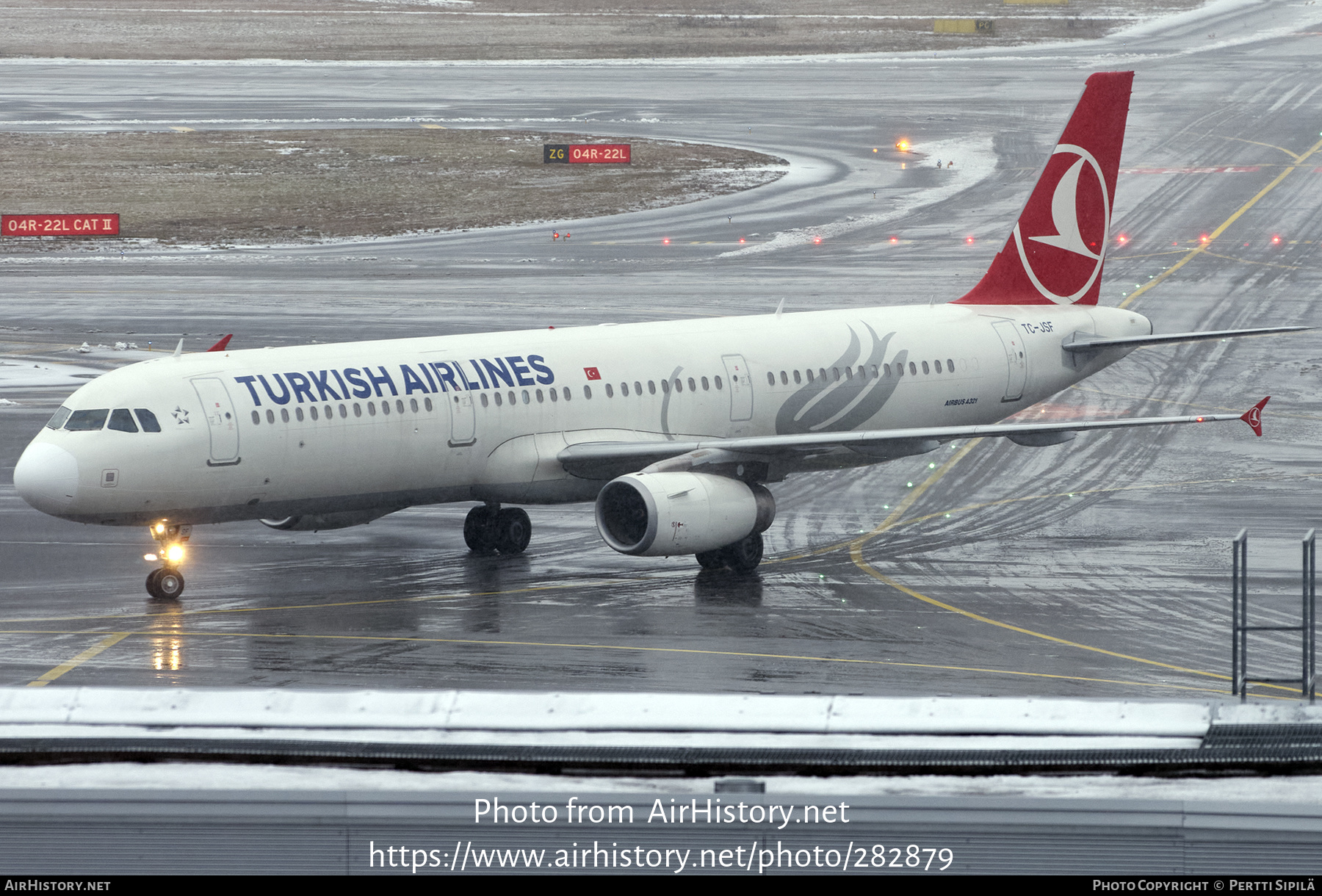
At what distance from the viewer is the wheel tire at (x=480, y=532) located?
34.1 m

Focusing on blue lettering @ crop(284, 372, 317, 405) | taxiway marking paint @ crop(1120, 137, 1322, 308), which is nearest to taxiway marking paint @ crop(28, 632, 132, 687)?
blue lettering @ crop(284, 372, 317, 405)

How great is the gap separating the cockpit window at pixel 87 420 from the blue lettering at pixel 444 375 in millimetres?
5581

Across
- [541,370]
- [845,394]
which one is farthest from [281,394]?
[845,394]

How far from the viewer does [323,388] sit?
100 ft

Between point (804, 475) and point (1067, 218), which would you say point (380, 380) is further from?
point (1067, 218)

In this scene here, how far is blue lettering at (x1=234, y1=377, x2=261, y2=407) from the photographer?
29.9m

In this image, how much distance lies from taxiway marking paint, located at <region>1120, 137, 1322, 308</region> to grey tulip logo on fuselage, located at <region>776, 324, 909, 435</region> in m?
24.7

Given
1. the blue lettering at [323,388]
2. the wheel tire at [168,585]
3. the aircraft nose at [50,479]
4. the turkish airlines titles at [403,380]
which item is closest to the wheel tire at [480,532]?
the turkish airlines titles at [403,380]

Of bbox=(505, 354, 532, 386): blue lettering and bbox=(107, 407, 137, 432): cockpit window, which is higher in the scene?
bbox=(505, 354, 532, 386): blue lettering

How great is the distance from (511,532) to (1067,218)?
1404 cm

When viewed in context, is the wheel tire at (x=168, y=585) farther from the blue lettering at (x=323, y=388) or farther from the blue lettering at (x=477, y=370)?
the blue lettering at (x=477, y=370)

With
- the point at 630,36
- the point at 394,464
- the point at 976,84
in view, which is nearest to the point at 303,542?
the point at 394,464

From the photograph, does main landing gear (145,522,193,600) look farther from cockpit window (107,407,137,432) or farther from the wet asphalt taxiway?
cockpit window (107,407,137,432)

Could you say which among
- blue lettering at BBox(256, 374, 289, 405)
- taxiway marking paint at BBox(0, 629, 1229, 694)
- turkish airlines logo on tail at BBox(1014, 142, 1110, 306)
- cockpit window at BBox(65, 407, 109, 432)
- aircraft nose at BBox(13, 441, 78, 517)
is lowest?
taxiway marking paint at BBox(0, 629, 1229, 694)
